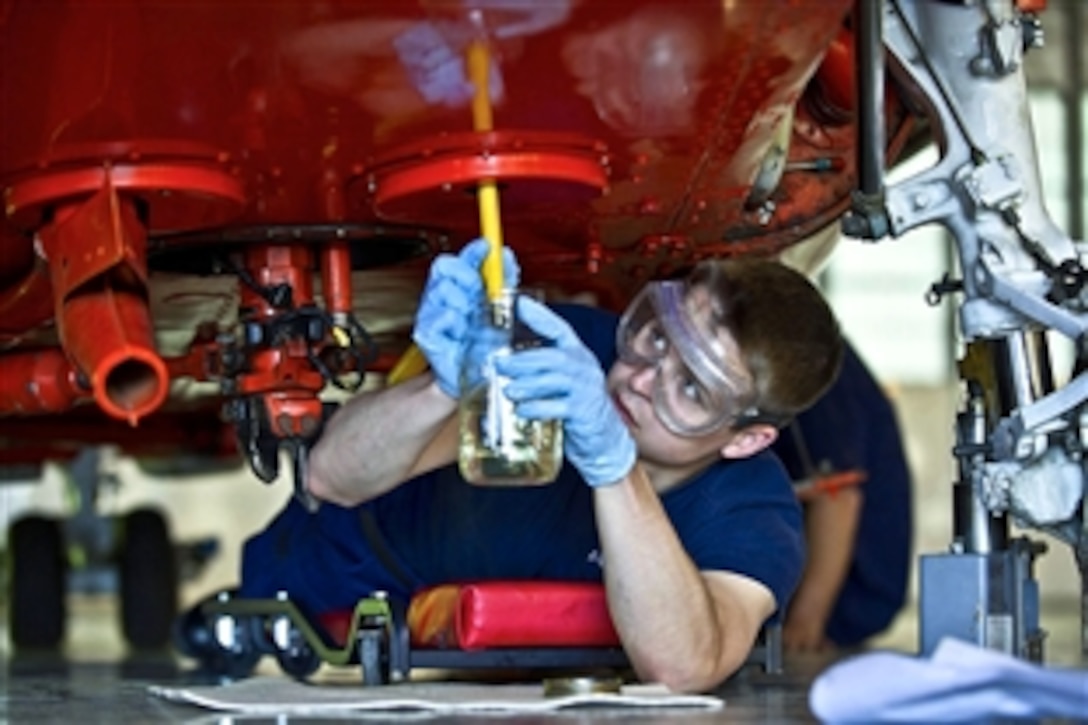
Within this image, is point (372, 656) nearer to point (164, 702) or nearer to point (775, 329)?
point (164, 702)

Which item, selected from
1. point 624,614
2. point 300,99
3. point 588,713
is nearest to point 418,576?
point 624,614

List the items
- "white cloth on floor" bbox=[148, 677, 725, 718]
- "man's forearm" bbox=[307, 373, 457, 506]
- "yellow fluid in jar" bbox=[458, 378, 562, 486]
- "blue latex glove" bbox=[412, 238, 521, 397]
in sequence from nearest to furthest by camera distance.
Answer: "yellow fluid in jar" bbox=[458, 378, 562, 486]
"blue latex glove" bbox=[412, 238, 521, 397]
"white cloth on floor" bbox=[148, 677, 725, 718]
"man's forearm" bbox=[307, 373, 457, 506]

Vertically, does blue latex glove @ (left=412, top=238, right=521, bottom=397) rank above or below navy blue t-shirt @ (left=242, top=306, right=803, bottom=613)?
above

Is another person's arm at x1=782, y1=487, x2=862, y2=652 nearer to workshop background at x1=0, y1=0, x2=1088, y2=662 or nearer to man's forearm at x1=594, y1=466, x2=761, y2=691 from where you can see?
man's forearm at x1=594, y1=466, x2=761, y2=691

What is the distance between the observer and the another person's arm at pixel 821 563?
5.02m

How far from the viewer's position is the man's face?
293 centimetres

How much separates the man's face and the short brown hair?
30 millimetres

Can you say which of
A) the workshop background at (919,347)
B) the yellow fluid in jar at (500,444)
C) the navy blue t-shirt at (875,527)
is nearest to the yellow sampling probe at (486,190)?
the yellow fluid in jar at (500,444)

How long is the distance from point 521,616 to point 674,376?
451 millimetres

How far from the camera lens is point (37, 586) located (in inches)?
249

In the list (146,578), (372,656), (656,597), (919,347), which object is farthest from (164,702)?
(919,347)

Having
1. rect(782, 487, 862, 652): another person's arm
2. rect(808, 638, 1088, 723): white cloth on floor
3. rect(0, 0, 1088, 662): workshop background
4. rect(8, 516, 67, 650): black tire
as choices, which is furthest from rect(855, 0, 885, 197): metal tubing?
rect(0, 0, 1088, 662): workshop background

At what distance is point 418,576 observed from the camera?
3.50 meters

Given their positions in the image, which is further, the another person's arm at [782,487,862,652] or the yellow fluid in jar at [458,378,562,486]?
the another person's arm at [782,487,862,652]
